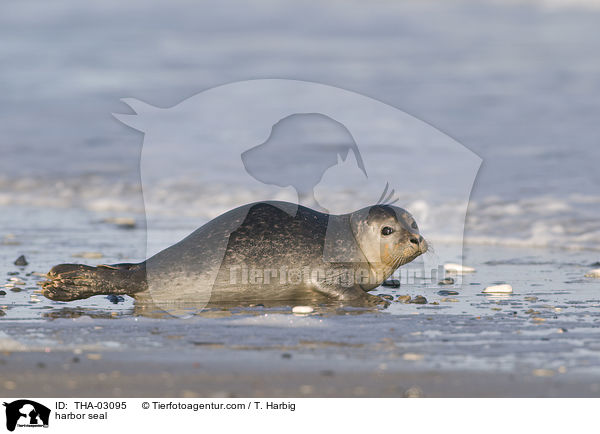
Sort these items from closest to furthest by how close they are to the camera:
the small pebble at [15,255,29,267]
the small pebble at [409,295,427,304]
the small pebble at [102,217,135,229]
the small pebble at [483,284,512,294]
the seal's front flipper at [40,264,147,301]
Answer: the seal's front flipper at [40,264,147,301], the small pebble at [409,295,427,304], the small pebble at [483,284,512,294], the small pebble at [15,255,29,267], the small pebble at [102,217,135,229]

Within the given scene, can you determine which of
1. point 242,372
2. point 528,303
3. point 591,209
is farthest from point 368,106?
point 242,372

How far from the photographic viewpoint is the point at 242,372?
448 cm

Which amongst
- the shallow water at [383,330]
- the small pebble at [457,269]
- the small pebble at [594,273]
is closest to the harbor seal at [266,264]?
the shallow water at [383,330]

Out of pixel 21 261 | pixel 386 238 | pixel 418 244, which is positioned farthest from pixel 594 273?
pixel 21 261

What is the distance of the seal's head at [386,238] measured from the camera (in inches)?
255

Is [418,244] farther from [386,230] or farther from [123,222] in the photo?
[123,222]

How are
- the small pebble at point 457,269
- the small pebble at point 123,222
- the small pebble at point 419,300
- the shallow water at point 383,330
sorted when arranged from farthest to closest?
the small pebble at point 123,222 → the small pebble at point 457,269 → the small pebble at point 419,300 → the shallow water at point 383,330

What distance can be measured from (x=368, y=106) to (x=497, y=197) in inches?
329

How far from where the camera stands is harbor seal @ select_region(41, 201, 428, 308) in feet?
20.3

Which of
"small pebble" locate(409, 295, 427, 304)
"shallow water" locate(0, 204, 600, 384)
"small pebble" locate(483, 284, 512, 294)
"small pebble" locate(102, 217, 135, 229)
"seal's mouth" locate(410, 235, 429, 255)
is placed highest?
"small pebble" locate(102, 217, 135, 229)

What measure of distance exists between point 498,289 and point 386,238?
0.98m

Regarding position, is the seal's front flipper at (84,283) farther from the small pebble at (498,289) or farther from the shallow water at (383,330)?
the small pebble at (498,289)

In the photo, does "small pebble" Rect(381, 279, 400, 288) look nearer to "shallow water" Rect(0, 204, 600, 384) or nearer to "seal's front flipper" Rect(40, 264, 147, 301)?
"shallow water" Rect(0, 204, 600, 384)

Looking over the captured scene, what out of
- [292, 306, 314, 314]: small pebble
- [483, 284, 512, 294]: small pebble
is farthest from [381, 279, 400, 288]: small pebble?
[292, 306, 314, 314]: small pebble
